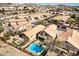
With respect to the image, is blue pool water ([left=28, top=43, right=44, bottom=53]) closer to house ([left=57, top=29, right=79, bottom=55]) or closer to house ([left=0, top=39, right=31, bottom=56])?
house ([left=0, top=39, right=31, bottom=56])

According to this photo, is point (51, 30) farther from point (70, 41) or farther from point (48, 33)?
point (70, 41)

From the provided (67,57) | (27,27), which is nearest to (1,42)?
(27,27)

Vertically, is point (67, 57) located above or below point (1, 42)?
below

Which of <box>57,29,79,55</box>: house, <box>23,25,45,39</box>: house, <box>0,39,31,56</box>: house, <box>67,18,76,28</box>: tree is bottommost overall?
<box>0,39,31,56</box>: house

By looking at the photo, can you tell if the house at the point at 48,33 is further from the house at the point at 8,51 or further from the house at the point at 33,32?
the house at the point at 8,51

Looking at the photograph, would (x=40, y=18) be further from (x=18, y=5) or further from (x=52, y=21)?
(x=18, y=5)

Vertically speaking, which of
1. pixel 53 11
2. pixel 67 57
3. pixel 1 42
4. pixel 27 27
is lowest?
pixel 67 57

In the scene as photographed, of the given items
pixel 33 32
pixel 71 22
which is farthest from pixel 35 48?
pixel 71 22

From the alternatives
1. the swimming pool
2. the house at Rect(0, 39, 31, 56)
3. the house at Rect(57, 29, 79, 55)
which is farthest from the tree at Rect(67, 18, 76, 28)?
the house at Rect(0, 39, 31, 56)
